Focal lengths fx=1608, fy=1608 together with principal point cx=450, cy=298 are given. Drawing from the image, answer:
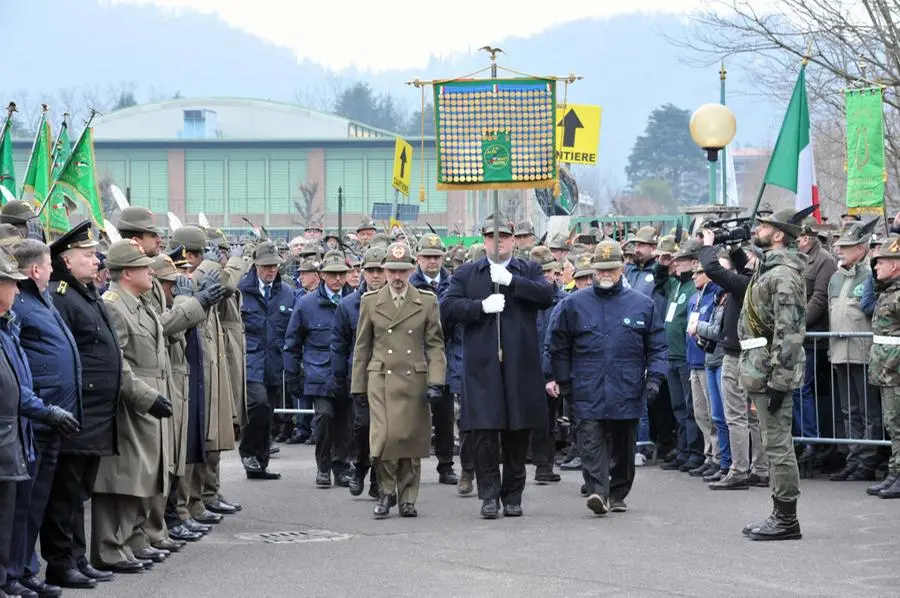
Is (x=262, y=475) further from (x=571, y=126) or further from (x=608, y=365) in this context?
(x=571, y=126)

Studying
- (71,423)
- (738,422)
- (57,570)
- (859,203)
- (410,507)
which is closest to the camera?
(71,423)

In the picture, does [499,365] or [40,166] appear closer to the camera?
[499,365]

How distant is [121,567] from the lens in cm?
1009

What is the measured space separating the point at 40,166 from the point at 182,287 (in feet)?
19.6

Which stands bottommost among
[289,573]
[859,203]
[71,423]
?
[289,573]

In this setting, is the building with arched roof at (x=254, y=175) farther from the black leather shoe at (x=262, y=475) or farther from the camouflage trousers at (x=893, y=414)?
the camouflage trousers at (x=893, y=414)

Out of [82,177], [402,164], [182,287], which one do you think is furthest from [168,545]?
[402,164]

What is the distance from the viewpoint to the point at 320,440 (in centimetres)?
1502

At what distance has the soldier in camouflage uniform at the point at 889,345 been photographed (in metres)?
13.1

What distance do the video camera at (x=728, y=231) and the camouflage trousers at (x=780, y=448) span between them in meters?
1.55

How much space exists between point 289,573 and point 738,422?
18.5 ft

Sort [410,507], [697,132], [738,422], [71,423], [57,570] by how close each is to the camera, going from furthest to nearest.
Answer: [697,132]
[738,422]
[410,507]
[57,570]
[71,423]

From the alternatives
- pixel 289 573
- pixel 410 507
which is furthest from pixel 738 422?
pixel 289 573

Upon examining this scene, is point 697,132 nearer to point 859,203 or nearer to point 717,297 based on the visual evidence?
point 859,203
